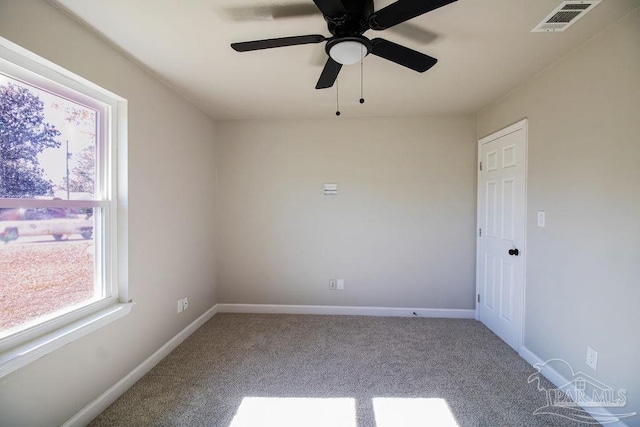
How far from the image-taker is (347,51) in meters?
1.52

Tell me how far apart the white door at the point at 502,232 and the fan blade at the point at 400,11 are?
5.96 ft

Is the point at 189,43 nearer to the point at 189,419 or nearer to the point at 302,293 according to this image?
the point at 189,419

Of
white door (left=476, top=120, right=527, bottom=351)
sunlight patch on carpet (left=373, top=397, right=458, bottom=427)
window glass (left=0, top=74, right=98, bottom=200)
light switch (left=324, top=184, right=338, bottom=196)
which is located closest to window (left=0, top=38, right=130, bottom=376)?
window glass (left=0, top=74, right=98, bottom=200)

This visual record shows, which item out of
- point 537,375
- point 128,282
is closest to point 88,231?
point 128,282

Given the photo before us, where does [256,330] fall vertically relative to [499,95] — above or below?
below

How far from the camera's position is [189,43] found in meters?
1.90

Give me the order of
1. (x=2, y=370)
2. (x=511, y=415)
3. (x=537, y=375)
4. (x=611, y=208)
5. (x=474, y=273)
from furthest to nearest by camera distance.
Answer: (x=474, y=273)
(x=537, y=375)
(x=511, y=415)
(x=611, y=208)
(x=2, y=370)

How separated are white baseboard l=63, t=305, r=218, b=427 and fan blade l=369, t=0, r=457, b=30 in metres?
2.81

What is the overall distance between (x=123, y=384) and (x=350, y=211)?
8.73ft

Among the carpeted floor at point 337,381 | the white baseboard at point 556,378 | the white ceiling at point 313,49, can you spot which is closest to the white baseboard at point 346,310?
the carpeted floor at point 337,381

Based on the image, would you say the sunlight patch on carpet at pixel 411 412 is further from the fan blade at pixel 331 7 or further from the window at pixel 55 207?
the fan blade at pixel 331 7

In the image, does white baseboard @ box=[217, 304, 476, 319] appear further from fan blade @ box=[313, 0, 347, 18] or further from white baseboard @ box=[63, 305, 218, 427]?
fan blade @ box=[313, 0, 347, 18]

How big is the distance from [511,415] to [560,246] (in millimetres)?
1244

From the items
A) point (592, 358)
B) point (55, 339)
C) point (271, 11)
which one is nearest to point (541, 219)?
point (592, 358)
